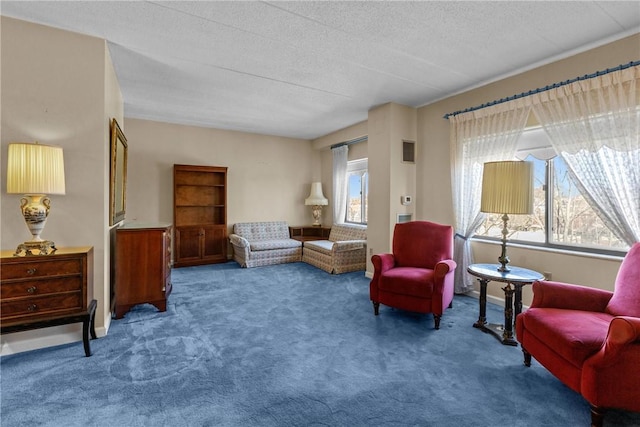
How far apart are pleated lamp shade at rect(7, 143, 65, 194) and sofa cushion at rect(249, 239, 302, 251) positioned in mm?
3465

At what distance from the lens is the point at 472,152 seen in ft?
12.2

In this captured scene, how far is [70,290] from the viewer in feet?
7.66

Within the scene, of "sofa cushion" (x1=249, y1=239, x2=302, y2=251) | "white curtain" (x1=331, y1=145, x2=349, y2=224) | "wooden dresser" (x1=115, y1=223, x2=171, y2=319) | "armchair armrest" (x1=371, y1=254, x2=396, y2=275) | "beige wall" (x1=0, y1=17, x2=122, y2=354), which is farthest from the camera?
"white curtain" (x1=331, y1=145, x2=349, y2=224)

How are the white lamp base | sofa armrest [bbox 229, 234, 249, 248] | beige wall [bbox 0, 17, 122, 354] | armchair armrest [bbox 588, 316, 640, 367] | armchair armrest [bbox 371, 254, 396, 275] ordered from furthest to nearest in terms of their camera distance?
the white lamp base → sofa armrest [bbox 229, 234, 249, 248] → armchair armrest [bbox 371, 254, 396, 275] → beige wall [bbox 0, 17, 122, 354] → armchair armrest [bbox 588, 316, 640, 367]

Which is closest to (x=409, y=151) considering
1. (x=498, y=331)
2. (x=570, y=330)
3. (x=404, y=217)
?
(x=404, y=217)

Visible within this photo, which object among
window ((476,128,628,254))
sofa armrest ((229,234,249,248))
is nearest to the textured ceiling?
window ((476,128,628,254))

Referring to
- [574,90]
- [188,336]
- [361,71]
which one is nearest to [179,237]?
[188,336]

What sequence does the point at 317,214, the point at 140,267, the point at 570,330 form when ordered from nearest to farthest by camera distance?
the point at 570,330, the point at 140,267, the point at 317,214

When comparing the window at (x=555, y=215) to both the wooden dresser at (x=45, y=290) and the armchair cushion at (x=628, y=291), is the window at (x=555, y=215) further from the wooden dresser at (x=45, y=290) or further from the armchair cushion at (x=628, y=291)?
the wooden dresser at (x=45, y=290)

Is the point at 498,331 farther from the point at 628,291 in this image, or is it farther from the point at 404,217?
the point at 404,217

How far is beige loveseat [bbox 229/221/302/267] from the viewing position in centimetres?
552

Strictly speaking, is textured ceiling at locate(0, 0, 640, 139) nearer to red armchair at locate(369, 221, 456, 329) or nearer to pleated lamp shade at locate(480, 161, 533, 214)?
pleated lamp shade at locate(480, 161, 533, 214)

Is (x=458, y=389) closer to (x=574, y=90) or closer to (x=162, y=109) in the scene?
(x=574, y=90)

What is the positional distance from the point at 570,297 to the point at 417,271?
1.30 metres
